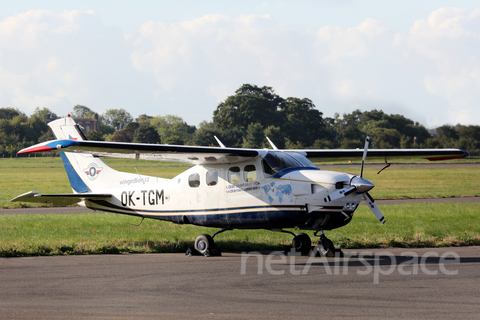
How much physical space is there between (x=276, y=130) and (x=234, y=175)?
301 feet

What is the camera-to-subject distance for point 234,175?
1132 cm

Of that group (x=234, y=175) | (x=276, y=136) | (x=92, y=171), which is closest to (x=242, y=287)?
(x=234, y=175)

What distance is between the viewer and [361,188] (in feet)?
31.7

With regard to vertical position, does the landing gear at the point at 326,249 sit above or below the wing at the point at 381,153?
below

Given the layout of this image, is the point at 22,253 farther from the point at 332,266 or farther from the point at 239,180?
the point at 332,266

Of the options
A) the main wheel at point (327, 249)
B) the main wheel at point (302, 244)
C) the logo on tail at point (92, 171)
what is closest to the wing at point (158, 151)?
the main wheel at point (302, 244)

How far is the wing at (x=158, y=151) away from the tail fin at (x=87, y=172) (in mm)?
2421

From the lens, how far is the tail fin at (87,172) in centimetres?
1365

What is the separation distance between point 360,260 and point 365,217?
26.6 feet

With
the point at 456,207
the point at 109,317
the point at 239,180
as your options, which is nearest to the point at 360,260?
the point at 239,180

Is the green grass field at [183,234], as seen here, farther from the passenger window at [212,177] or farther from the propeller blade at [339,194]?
the propeller blade at [339,194]

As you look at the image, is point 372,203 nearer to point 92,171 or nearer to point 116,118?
point 92,171

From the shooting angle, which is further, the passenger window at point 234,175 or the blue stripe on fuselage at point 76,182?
the blue stripe on fuselage at point 76,182

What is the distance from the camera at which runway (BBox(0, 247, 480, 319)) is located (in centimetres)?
637
